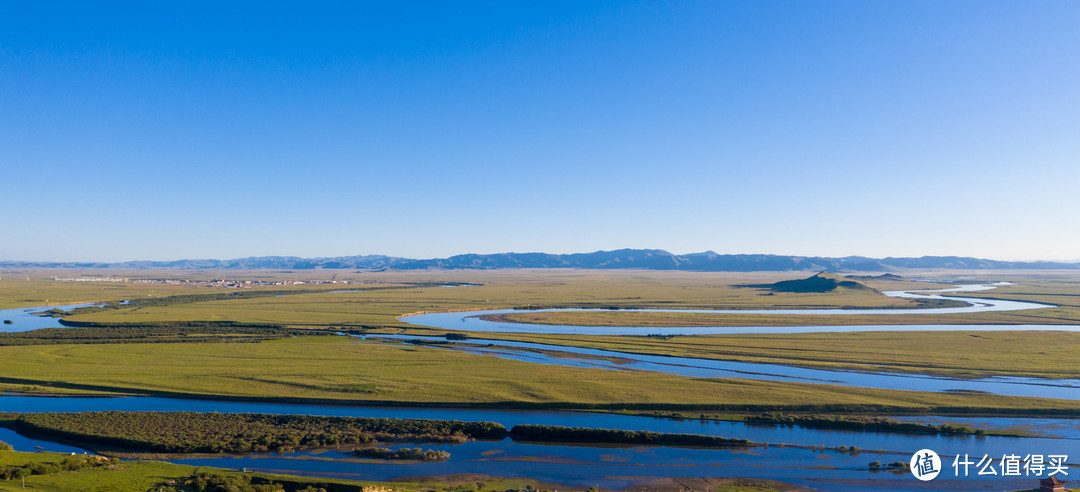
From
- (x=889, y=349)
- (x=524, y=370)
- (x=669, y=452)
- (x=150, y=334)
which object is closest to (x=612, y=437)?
(x=669, y=452)

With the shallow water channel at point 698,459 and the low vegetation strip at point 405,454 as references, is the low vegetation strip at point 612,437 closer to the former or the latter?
the shallow water channel at point 698,459

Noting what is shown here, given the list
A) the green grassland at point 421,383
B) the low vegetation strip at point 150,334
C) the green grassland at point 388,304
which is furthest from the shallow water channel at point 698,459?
the green grassland at point 388,304

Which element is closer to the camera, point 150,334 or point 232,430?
point 232,430

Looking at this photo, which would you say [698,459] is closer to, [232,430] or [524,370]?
[524,370]

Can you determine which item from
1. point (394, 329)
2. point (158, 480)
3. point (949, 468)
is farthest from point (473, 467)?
point (394, 329)

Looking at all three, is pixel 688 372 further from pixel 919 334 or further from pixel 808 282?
pixel 808 282

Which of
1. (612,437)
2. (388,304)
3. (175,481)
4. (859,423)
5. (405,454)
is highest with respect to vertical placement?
(388,304)
